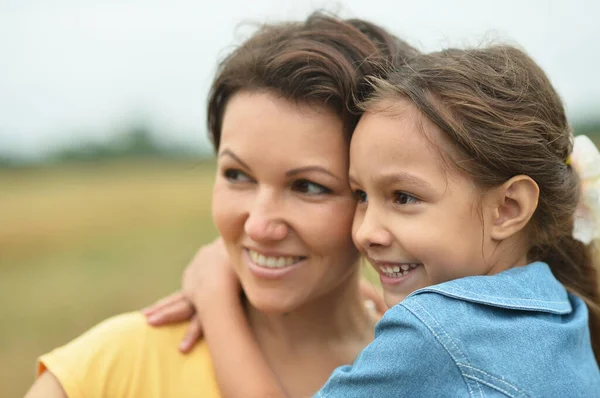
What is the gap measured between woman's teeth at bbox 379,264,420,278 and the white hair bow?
62 centimetres

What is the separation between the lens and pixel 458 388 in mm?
1863

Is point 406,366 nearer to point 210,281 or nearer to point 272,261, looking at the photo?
point 272,261

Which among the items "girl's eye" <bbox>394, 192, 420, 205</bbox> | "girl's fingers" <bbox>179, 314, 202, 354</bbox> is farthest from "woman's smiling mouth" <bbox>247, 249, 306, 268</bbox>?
"girl's eye" <bbox>394, 192, 420, 205</bbox>

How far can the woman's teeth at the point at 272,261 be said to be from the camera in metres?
2.45

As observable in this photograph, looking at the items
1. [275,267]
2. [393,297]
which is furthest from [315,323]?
[393,297]

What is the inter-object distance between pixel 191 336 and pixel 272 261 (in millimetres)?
391

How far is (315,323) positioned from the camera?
8.88 feet

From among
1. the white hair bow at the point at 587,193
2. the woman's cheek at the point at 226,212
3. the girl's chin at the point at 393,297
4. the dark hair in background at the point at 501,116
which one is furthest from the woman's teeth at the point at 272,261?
the white hair bow at the point at 587,193

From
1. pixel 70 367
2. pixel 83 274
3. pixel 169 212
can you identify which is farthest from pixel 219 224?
pixel 169 212

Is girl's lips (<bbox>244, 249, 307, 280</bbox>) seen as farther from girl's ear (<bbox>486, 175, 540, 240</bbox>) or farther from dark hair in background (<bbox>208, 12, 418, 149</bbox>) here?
girl's ear (<bbox>486, 175, 540, 240</bbox>)

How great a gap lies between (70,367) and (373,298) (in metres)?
1.46

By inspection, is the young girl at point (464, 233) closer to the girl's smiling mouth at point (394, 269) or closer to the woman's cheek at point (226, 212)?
the girl's smiling mouth at point (394, 269)

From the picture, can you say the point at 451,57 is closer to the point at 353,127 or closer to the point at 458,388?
the point at 353,127

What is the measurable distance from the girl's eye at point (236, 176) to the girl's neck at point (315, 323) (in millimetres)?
522
